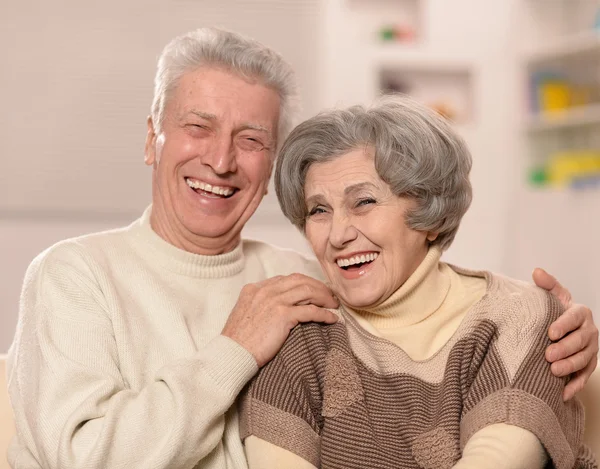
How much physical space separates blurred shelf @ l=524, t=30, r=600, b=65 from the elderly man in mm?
4082

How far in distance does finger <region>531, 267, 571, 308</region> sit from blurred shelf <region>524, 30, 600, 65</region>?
4089 mm

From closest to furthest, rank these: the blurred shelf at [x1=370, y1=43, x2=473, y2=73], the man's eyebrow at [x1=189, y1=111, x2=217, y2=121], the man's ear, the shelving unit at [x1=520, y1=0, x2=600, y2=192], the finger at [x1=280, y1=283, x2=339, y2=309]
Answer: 1. the finger at [x1=280, y1=283, x2=339, y2=309]
2. the man's eyebrow at [x1=189, y1=111, x2=217, y2=121]
3. the man's ear
4. the shelving unit at [x1=520, y1=0, x2=600, y2=192]
5. the blurred shelf at [x1=370, y1=43, x2=473, y2=73]

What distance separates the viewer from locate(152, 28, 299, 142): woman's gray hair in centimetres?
204

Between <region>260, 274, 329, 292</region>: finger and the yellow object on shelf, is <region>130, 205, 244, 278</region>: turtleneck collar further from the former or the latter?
the yellow object on shelf

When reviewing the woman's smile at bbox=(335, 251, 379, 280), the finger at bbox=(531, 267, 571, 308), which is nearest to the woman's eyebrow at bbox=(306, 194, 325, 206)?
the woman's smile at bbox=(335, 251, 379, 280)

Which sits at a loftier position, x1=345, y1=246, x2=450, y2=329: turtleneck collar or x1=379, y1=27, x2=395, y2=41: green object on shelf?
x1=379, y1=27, x2=395, y2=41: green object on shelf

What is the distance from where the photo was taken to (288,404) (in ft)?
5.60

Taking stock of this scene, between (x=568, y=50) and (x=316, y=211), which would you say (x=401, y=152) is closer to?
(x=316, y=211)

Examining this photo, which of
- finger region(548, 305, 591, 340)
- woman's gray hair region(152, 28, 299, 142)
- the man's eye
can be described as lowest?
finger region(548, 305, 591, 340)

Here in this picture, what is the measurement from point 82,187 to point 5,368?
366 centimetres

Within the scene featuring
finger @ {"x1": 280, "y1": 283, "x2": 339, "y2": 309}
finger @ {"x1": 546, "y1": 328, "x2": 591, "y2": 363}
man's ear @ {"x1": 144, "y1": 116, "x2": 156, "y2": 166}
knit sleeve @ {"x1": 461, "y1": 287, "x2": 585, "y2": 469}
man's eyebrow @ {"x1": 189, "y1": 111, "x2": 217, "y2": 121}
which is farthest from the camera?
man's ear @ {"x1": 144, "y1": 116, "x2": 156, "y2": 166}

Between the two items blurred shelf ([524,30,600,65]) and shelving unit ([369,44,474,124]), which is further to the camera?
shelving unit ([369,44,474,124])

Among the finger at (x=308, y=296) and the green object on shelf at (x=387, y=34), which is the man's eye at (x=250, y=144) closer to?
the finger at (x=308, y=296)

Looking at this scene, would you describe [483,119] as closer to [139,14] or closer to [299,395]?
[139,14]
